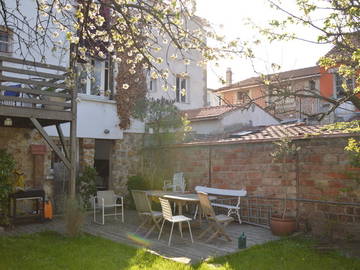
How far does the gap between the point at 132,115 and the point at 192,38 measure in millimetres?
7447

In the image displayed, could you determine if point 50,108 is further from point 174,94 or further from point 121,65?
point 174,94

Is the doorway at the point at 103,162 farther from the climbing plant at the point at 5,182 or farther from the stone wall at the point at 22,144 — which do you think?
the climbing plant at the point at 5,182

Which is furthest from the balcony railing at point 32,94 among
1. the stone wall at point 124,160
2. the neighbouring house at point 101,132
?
the stone wall at point 124,160

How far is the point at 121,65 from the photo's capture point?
12.5 meters

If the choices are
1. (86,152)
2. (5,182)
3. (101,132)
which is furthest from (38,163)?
(101,132)

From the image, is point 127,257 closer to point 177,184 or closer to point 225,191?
point 225,191

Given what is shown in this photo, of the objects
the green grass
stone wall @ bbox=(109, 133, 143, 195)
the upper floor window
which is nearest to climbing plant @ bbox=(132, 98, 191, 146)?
stone wall @ bbox=(109, 133, 143, 195)

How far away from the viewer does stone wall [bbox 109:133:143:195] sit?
12376mm

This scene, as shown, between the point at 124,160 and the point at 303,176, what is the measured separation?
647 cm

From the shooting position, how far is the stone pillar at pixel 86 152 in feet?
37.5

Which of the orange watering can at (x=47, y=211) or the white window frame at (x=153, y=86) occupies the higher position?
the white window frame at (x=153, y=86)

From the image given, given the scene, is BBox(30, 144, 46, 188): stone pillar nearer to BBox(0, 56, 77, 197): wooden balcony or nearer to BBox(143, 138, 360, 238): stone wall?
BBox(0, 56, 77, 197): wooden balcony

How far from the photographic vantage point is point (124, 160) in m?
12.6

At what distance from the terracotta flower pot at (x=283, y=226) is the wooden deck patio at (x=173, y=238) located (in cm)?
18
